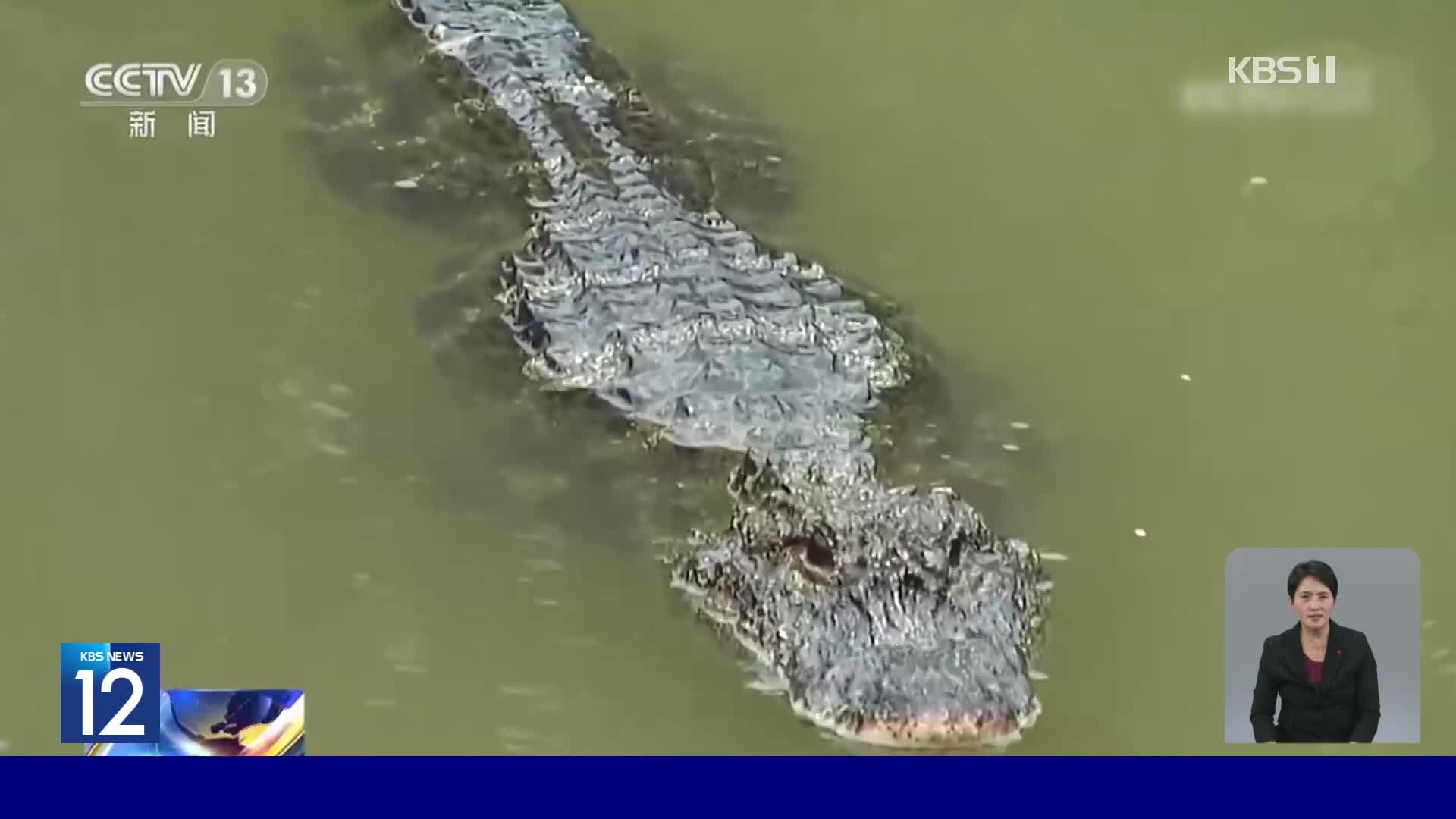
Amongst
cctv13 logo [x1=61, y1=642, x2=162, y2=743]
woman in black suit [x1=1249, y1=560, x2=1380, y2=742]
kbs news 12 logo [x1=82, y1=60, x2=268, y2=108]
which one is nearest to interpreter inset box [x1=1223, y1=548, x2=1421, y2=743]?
woman in black suit [x1=1249, y1=560, x2=1380, y2=742]

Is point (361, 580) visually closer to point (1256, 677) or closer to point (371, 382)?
point (371, 382)

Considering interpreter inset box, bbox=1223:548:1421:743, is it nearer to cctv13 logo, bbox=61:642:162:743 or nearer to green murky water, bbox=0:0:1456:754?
green murky water, bbox=0:0:1456:754

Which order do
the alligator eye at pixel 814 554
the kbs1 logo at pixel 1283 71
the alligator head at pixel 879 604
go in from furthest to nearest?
the kbs1 logo at pixel 1283 71 < the alligator eye at pixel 814 554 < the alligator head at pixel 879 604

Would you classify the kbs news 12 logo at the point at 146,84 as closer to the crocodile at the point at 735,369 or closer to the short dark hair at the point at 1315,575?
the crocodile at the point at 735,369

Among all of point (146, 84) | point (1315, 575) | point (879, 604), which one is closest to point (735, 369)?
point (879, 604)

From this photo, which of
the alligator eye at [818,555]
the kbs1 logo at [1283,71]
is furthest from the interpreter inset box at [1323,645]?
the kbs1 logo at [1283,71]

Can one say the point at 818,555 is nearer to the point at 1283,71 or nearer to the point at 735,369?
the point at 735,369

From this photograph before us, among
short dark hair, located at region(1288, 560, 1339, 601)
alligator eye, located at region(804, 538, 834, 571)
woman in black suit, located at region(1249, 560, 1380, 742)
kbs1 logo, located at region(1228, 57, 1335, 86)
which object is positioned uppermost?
kbs1 logo, located at region(1228, 57, 1335, 86)

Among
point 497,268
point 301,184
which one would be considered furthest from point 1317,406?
point 301,184
